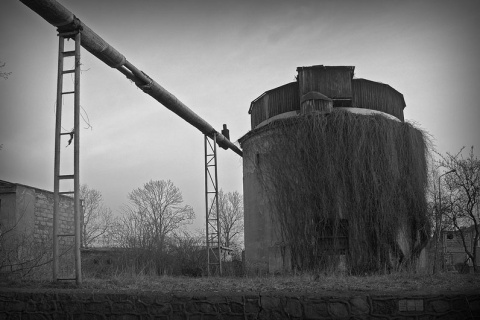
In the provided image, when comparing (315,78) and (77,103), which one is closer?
(77,103)

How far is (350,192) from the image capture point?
1490 centimetres

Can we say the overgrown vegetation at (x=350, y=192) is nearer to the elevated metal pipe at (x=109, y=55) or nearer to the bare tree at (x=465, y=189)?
the elevated metal pipe at (x=109, y=55)

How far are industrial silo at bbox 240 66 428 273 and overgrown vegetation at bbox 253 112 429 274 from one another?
1.3 inches

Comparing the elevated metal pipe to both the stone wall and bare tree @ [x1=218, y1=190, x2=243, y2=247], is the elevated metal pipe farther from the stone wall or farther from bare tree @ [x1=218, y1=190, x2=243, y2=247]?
bare tree @ [x1=218, y1=190, x2=243, y2=247]

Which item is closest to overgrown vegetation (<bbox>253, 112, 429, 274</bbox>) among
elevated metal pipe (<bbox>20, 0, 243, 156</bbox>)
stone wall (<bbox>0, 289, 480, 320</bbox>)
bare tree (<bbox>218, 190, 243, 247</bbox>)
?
elevated metal pipe (<bbox>20, 0, 243, 156</bbox>)

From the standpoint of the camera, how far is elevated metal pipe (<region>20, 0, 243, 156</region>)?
989 centimetres

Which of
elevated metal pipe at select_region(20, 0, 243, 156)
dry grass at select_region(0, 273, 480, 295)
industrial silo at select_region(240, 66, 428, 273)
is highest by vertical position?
elevated metal pipe at select_region(20, 0, 243, 156)

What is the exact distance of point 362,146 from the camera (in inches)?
592

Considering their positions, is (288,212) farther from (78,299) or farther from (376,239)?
(78,299)

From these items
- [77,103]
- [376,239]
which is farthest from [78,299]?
[376,239]

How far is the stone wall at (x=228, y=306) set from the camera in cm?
641

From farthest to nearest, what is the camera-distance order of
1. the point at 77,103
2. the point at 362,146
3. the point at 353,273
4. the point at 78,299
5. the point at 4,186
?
the point at 4,186
the point at 362,146
the point at 353,273
the point at 77,103
the point at 78,299

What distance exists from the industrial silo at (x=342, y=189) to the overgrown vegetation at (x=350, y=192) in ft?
0.11

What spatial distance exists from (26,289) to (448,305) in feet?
23.3
